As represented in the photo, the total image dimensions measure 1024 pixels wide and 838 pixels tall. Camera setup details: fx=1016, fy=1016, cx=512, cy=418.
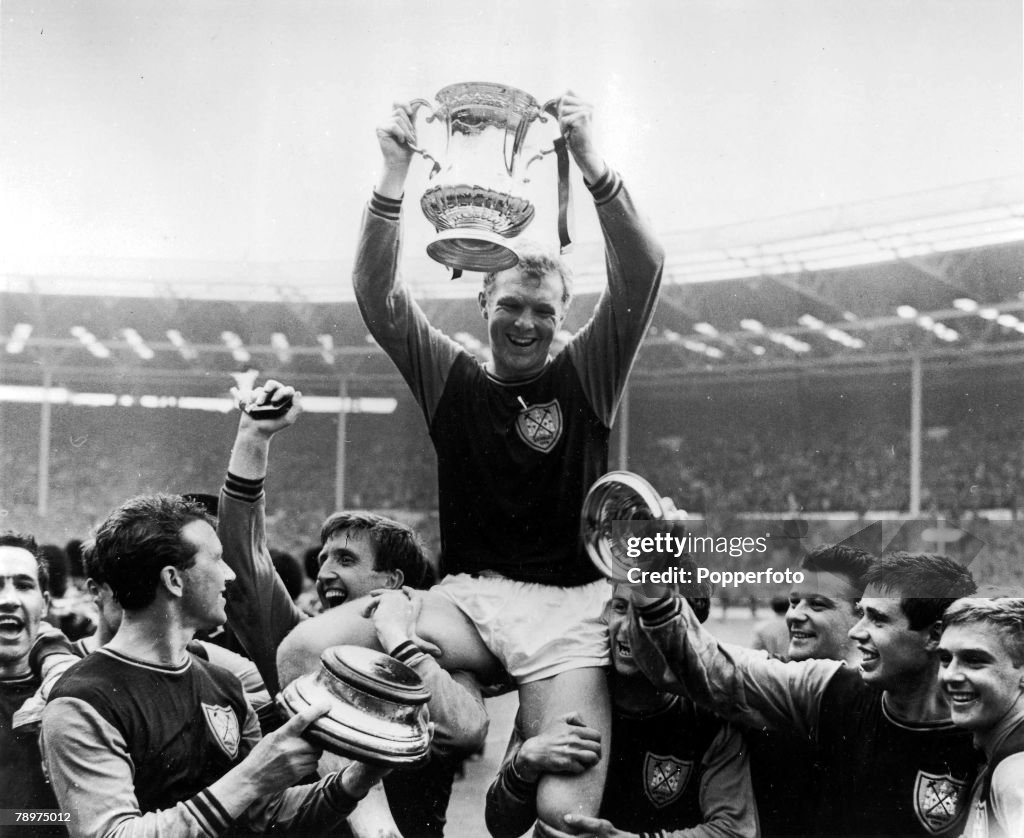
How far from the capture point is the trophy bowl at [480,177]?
2.50m

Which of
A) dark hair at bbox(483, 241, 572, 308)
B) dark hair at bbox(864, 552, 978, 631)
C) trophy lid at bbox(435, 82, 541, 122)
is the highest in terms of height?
trophy lid at bbox(435, 82, 541, 122)

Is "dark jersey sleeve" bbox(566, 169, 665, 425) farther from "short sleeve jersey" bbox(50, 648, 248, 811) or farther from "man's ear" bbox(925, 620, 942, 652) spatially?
"short sleeve jersey" bbox(50, 648, 248, 811)

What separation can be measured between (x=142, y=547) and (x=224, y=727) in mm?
486

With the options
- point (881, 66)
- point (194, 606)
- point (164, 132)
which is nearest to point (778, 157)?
point (881, 66)

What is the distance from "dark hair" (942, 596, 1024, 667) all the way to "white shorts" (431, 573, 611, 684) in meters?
0.86

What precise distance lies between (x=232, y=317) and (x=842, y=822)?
2.07 meters

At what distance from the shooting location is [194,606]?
2439 millimetres

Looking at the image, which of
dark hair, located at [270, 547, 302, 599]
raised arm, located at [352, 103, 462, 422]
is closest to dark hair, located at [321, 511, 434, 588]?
dark hair, located at [270, 547, 302, 599]

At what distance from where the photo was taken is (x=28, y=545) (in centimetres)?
277

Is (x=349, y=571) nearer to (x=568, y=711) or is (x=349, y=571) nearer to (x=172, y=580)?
(x=172, y=580)

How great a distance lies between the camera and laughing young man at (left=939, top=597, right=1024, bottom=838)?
2.36 m

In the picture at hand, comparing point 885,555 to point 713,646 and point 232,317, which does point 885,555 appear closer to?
point 713,646

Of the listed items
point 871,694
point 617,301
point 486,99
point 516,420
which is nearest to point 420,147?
point 486,99

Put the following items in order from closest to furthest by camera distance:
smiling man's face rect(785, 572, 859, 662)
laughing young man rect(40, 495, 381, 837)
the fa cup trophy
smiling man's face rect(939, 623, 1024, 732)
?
1. laughing young man rect(40, 495, 381, 837)
2. smiling man's face rect(939, 623, 1024, 732)
3. the fa cup trophy
4. smiling man's face rect(785, 572, 859, 662)
